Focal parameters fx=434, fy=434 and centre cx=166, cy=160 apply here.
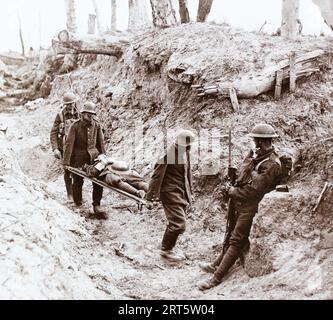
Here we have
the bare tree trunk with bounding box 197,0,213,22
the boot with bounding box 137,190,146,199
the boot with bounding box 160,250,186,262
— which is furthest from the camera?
the bare tree trunk with bounding box 197,0,213,22

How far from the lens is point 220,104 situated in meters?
8.25

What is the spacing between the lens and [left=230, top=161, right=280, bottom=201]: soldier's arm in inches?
190

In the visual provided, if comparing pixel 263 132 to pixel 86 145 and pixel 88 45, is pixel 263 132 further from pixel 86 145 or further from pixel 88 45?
pixel 88 45

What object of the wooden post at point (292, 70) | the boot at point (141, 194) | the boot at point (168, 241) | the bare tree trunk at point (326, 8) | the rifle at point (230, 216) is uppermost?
the bare tree trunk at point (326, 8)

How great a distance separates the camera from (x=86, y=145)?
25.6 feet

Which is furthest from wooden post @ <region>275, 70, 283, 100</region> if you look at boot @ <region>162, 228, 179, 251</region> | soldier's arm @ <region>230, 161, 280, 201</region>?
boot @ <region>162, 228, 179, 251</region>

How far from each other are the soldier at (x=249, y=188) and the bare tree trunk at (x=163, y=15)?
728cm

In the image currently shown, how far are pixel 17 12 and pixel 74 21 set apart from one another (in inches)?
1174

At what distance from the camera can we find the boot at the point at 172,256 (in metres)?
6.01

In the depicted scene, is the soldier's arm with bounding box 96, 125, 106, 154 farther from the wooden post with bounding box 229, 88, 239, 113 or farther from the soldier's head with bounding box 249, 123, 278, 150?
the soldier's head with bounding box 249, 123, 278, 150

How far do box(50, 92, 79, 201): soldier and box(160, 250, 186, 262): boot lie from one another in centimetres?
293

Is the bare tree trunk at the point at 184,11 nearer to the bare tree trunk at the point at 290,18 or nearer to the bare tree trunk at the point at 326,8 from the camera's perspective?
the bare tree trunk at the point at 290,18

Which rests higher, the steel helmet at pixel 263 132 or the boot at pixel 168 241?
the steel helmet at pixel 263 132

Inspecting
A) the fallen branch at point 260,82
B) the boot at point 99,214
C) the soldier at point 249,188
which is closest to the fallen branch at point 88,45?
the fallen branch at point 260,82
